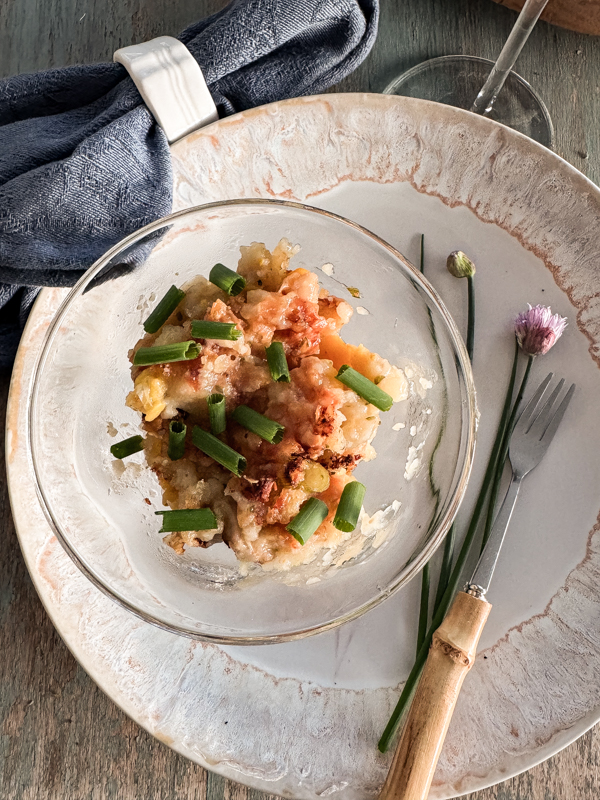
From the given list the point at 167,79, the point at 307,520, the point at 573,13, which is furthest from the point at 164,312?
the point at 573,13

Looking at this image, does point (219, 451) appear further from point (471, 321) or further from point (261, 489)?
point (471, 321)

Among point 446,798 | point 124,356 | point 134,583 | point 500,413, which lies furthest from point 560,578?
point 124,356

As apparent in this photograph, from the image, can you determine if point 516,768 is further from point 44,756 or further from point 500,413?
point 44,756

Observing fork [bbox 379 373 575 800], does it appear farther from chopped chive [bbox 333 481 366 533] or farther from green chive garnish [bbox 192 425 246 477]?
green chive garnish [bbox 192 425 246 477]

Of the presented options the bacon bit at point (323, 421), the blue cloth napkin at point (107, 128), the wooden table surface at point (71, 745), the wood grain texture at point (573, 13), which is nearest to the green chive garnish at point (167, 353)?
the bacon bit at point (323, 421)

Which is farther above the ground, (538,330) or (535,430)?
(538,330)
